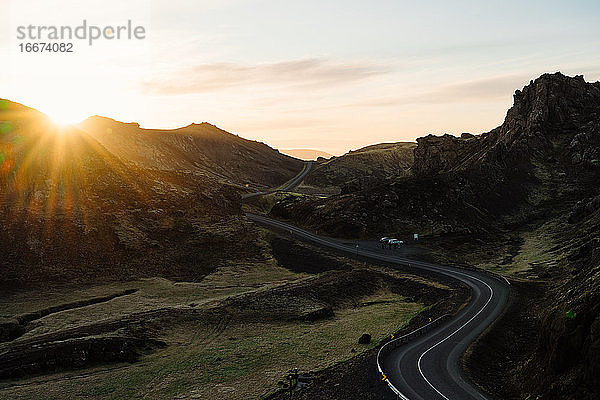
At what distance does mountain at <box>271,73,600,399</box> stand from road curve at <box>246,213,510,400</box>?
1.52 m

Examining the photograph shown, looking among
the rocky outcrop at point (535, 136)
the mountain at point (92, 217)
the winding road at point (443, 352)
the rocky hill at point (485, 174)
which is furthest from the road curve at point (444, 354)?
the rocky outcrop at point (535, 136)

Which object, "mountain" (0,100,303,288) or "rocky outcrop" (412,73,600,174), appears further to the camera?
"rocky outcrop" (412,73,600,174)

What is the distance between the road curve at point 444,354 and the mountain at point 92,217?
46.9 metres

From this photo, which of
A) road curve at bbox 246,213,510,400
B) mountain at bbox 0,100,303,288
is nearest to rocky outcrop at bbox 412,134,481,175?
mountain at bbox 0,100,303,288

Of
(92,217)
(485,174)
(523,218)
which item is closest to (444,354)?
(92,217)

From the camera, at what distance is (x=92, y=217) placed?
8588 cm

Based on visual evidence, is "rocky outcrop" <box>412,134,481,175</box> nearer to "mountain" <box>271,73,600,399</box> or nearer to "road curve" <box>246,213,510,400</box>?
"mountain" <box>271,73,600,399</box>

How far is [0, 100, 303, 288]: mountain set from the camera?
73.2 metres

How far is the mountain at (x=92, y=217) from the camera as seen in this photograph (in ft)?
240

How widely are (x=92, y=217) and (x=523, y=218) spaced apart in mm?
98888

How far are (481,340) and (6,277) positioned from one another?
219 ft

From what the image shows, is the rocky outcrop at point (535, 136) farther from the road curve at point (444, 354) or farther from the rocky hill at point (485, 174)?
the road curve at point (444, 354)

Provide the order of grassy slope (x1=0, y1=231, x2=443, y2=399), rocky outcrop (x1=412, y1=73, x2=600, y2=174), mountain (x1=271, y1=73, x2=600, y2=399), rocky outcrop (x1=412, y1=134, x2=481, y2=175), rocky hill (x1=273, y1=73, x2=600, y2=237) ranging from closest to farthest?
1. mountain (x1=271, y1=73, x2=600, y2=399)
2. grassy slope (x1=0, y1=231, x2=443, y2=399)
3. rocky hill (x1=273, y1=73, x2=600, y2=237)
4. rocky outcrop (x1=412, y1=73, x2=600, y2=174)
5. rocky outcrop (x1=412, y1=134, x2=481, y2=175)

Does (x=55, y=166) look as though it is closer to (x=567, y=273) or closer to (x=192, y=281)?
(x=192, y=281)
